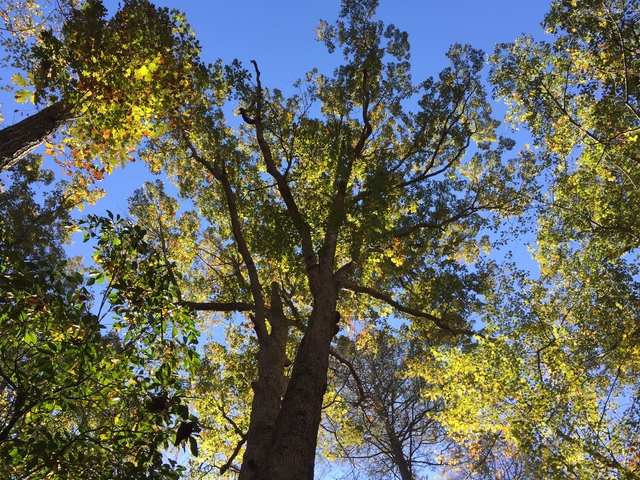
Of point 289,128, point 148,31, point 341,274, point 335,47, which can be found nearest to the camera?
point 148,31

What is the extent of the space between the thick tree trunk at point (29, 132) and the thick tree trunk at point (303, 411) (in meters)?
5.92

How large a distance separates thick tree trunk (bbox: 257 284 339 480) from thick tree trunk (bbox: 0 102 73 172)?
19.4 ft

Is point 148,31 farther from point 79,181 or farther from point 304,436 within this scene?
point 304,436

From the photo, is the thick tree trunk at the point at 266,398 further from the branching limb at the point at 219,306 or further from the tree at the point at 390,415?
the tree at the point at 390,415

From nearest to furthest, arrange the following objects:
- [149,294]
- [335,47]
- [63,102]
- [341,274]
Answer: [149,294]
[63,102]
[341,274]
[335,47]

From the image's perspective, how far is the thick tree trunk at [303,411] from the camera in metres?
4.30

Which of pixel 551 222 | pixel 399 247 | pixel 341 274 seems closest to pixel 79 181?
pixel 341 274

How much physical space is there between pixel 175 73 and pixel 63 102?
107 inches

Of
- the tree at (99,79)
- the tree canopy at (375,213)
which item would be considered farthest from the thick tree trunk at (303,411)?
the tree at (99,79)

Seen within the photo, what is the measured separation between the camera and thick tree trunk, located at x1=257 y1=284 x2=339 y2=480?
430 cm

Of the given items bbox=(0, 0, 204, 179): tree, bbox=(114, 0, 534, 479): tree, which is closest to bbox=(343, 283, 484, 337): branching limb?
bbox=(114, 0, 534, 479): tree

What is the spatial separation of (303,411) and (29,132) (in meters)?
6.84

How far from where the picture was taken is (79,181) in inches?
497

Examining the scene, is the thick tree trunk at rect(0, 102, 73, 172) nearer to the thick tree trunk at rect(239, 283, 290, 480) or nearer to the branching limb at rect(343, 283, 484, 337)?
the thick tree trunk at rect(239, 283, 290, 480)
